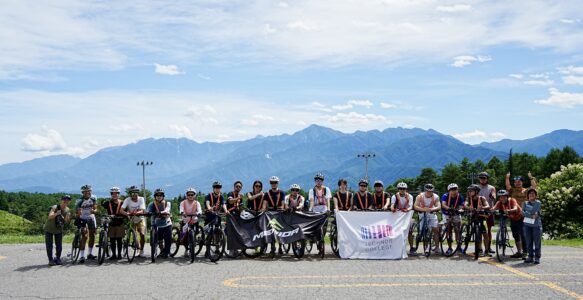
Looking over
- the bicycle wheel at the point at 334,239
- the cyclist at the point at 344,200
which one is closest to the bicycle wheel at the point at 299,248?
the bicycle wheel at the point at 334,239

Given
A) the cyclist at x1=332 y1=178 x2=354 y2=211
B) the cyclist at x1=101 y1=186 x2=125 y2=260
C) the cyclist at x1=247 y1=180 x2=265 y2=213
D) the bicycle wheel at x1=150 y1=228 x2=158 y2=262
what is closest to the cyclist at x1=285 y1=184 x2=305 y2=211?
the cyclist at x1=247 y1=180 x2=265 y2=213

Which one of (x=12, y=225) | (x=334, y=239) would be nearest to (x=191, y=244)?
(x=334, y=239)

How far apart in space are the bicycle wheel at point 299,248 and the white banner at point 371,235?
3.49ft

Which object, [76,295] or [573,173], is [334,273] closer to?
[76,295]

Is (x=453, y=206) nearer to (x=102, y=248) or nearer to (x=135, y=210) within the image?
(x=135, y=210)

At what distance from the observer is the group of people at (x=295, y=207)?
15.0 metres

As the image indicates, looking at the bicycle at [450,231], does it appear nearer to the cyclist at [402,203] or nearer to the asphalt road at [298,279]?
the asphalt road at [298,279]

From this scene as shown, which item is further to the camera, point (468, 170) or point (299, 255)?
point (468, 170)

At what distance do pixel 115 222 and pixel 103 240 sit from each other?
0.69 m

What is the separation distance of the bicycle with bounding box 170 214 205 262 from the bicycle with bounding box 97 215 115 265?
1923mm

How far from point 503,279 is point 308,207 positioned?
6119 millimetres

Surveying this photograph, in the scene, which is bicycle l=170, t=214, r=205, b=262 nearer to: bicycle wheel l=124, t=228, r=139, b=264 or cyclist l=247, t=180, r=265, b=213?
bicycle wheel l=124, t=228, r=139, b=264

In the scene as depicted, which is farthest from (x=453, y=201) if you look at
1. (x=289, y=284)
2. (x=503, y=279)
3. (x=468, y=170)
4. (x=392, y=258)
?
(x=468, y=170)

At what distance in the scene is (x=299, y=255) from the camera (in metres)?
15.5
